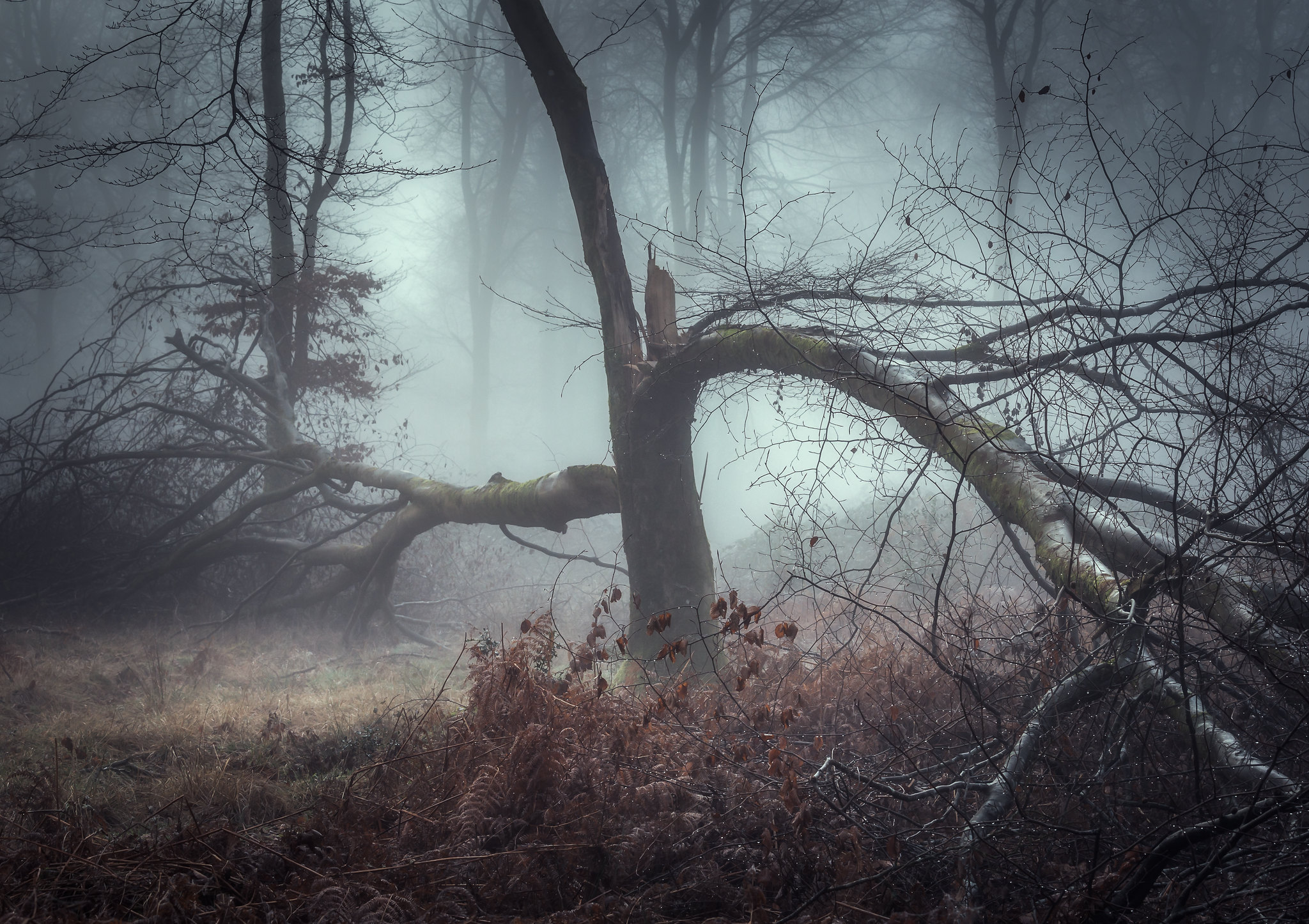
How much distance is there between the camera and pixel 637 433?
6.79 metres

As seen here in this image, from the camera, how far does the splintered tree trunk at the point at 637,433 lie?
21.8ft

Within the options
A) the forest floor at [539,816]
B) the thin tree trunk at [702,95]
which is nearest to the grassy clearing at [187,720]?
the forest floor at [539,816]

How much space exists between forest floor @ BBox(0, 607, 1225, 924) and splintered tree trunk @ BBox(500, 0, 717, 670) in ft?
4.82

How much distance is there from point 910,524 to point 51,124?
2740cm

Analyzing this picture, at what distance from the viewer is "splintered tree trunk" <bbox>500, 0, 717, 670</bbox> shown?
6.66 meters

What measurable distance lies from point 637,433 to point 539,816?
12.7 ft

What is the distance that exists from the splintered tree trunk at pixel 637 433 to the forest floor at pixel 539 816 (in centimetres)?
147

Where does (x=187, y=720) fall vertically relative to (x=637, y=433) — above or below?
below

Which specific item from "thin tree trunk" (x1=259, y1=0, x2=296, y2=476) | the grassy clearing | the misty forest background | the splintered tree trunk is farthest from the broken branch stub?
"thin tree trunk" (x1=259, y1=0, x2=296, y2=476)

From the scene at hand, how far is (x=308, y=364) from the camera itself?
41.4 feet

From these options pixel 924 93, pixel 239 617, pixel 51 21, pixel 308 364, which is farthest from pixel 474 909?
pixel 51 21

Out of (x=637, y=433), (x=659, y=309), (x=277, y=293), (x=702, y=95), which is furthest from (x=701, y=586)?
(x=702, y=95)

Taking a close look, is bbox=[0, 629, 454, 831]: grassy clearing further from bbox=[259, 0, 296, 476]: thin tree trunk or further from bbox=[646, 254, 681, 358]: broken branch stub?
bbox=[646, 254, 681, 358]: broken branch stub

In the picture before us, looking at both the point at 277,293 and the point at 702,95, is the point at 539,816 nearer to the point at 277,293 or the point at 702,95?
the point at 277,293
